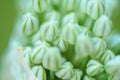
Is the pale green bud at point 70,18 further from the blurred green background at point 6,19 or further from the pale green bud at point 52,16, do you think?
the blurred green background at point 6,19

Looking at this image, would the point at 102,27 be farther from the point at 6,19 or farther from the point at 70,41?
the point at 6,19

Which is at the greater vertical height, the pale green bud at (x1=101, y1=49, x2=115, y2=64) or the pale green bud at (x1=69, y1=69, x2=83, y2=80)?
the pale green bud at (x1=101, y1=49, x2=115, y2=64)

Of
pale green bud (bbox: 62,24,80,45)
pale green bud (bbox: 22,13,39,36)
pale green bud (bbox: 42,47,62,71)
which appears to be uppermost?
pale green bud (bbox: 22,13,39,36)

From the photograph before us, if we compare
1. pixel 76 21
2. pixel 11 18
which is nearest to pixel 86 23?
pixel 76 21

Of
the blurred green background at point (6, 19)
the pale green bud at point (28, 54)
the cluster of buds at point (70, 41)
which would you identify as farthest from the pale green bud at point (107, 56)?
the blurred green background at point (6, 19)

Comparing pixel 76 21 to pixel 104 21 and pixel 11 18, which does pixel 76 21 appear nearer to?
pixel 104 21

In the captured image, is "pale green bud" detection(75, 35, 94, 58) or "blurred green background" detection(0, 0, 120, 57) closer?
"pale green bud" detection(75, 35, 94, 58)

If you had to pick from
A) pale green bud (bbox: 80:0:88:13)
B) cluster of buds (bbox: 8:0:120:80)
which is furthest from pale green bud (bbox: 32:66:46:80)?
pale green bud (bbox: 80:0:88:13)

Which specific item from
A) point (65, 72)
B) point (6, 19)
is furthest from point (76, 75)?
point (6, 19)

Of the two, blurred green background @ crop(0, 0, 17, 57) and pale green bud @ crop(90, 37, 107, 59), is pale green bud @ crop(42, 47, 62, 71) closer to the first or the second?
pale green bud @ crop(90, 37, 107, 59)
